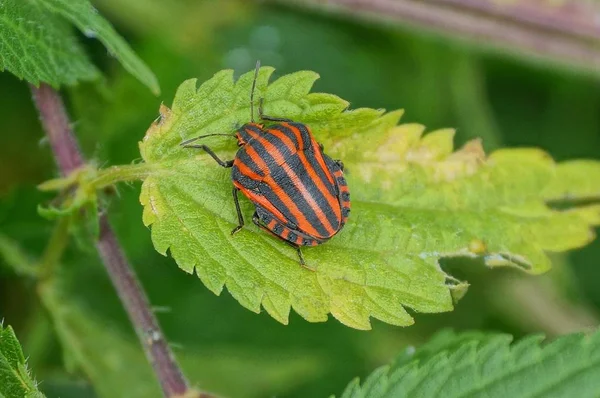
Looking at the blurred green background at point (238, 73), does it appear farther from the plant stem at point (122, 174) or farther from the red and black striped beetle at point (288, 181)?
the red and black striped beetle at point (288, 181)

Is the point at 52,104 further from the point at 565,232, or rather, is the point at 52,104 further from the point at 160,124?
the point at 565,232

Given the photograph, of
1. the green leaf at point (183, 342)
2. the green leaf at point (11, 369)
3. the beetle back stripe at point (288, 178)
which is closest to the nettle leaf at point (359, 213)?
the beetle back stripe at point (288, 178)

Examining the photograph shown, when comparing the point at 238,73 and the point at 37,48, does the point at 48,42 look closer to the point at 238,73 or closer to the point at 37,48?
the point at 37,48

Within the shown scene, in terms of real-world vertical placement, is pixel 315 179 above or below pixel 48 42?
below

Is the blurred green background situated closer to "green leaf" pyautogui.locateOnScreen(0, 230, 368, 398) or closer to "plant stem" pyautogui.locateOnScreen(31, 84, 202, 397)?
"green leaf" pyautogui.locateOnScreen(0, 230, 368, 398)

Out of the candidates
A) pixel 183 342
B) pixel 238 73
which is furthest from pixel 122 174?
pixel 238 73

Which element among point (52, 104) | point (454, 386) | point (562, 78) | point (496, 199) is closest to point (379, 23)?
point (562, 78)
